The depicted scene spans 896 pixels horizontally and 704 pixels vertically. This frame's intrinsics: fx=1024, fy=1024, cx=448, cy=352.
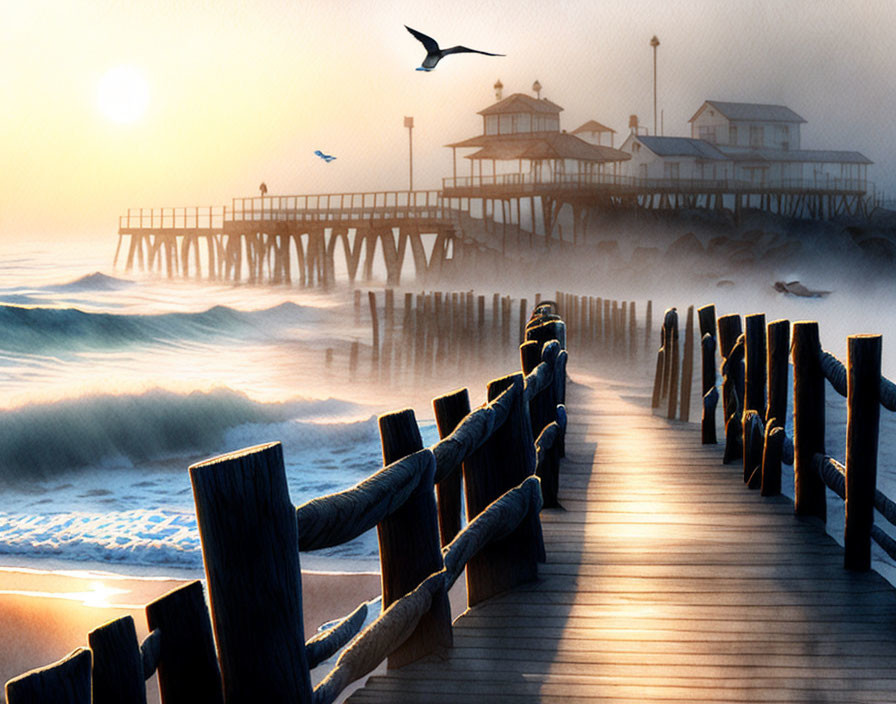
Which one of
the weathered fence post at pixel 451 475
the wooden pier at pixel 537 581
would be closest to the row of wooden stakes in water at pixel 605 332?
the wooden pier at pixel 537 581

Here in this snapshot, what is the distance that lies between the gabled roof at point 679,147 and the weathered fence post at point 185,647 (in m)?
68.3

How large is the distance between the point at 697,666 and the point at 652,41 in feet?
270

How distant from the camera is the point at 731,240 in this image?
200ft

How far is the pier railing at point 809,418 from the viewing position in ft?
14.0

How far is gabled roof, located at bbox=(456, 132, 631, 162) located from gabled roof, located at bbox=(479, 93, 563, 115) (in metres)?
1.97

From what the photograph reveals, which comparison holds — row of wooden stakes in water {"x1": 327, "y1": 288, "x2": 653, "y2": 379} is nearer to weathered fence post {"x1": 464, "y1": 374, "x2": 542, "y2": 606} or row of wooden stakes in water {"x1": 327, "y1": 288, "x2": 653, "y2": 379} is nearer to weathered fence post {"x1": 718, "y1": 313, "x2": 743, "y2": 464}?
weathered fence post {"x1": 718, "y1": 313, "x2": 743, "y2": 464}

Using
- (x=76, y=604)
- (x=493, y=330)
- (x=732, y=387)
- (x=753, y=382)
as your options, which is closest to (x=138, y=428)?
(x=493, y=330)

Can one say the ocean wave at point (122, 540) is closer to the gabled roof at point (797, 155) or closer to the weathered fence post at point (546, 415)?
the weathered fence post at point (546, 415)

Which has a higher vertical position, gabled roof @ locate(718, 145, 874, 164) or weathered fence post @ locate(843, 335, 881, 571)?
gabled roof @ locate(718, 145, 874, 164)

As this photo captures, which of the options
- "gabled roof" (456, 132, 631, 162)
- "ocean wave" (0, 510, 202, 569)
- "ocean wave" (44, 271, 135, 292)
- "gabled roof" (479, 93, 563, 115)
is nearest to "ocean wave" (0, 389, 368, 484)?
"ocean wave" (0, 510, 202, 569)

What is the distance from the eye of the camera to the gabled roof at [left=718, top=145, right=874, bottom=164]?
235ft

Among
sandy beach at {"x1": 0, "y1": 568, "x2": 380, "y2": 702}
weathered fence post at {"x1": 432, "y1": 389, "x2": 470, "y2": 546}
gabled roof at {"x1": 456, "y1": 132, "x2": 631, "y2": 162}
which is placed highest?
gabled roof at {"x1": 456, "y1": 132, "x2": 631, "y2": 162}

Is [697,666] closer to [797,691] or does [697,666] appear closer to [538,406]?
[797,691]

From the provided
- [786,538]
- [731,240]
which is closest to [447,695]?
[786,538]
